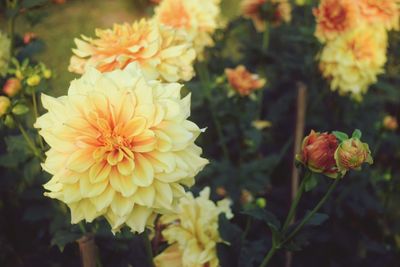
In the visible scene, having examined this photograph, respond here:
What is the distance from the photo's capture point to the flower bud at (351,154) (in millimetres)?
1020

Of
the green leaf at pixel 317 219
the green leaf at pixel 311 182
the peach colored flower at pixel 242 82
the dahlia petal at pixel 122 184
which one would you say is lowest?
the green leaf at pixel 317 219

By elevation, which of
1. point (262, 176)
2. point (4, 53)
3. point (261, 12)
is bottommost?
point (262, 176)

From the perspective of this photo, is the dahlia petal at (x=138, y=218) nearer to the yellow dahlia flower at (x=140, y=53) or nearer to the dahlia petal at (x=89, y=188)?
the dahlia petal at (x=89, y=188)

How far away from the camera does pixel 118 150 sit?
3.50ft

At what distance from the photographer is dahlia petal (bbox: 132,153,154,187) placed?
1.01m

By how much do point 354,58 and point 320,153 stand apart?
1105 mm

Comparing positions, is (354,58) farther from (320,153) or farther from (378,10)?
(320,153)

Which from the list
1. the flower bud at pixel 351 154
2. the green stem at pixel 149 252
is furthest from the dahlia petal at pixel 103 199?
the flower bud at pixel 351 154

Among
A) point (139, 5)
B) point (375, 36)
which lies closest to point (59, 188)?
point (375, 36)

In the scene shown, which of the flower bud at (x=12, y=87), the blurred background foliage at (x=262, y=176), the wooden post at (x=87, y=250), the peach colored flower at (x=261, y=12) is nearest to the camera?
the wooden post at (x=87, y=250)

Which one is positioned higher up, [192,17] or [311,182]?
[192,17]

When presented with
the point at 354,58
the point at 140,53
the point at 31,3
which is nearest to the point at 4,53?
the point at 31,3

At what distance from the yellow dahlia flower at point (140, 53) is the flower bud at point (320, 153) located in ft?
1.42

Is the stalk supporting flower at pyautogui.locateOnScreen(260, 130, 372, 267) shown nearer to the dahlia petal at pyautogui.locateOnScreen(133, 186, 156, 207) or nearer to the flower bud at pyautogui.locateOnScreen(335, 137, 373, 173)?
the flower bud at pyautogui.locateOnScreen(335, 137, 373, 173)
